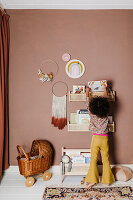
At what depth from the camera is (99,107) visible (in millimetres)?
2148

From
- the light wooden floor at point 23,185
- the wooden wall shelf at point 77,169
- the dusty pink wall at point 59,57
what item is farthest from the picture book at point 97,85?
the light wooden floor at point 23,185

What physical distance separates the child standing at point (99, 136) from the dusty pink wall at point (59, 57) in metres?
0.40

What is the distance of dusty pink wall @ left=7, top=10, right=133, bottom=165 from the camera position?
2.62m

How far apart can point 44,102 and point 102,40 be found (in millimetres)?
1317

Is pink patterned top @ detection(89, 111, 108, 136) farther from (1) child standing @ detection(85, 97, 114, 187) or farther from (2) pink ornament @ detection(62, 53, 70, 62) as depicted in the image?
(2) pink ornament @ detection(62, 53, 70, 62)

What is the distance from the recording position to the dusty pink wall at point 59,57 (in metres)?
2.62

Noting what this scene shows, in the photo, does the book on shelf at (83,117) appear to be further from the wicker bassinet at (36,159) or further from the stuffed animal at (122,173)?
the stuffed animal at (122,173)

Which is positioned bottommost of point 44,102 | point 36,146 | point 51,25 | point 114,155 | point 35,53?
point 114,155

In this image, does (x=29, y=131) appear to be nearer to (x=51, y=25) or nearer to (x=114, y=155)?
(x=114, y=155)

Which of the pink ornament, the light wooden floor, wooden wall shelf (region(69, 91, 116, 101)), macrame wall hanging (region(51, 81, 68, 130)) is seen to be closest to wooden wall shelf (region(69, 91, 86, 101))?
wooden wall shelf (region(69, 91, 116, 101))

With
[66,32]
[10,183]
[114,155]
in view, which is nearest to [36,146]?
[10,183]

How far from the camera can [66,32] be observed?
2.63 meters

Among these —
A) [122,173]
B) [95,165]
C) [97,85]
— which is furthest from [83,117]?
[122,173]
